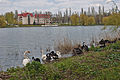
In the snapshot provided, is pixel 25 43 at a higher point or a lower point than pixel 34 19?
lower

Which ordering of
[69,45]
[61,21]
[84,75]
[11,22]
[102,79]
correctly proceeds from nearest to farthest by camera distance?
1. [102,79]
2. [84,75]
3. [69,45]
4. [11,22]
5. [61,21]

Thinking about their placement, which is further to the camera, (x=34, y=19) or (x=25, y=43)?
(x=34, y=19)

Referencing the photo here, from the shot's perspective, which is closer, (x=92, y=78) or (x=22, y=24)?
(x=92, y=78)

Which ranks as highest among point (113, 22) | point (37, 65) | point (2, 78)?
point (113, 22)

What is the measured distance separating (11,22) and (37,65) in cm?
12787

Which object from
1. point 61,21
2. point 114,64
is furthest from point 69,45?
point 61,21

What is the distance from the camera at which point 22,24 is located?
132750 millimetres

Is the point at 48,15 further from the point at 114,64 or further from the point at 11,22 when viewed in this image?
the point at 114,64

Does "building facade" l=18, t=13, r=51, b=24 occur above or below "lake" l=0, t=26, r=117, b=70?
above

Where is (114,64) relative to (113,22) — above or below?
below

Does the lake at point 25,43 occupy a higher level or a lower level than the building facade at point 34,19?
lower

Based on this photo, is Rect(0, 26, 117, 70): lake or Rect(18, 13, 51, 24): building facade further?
Rect(18, 13, 51, 24): building facade

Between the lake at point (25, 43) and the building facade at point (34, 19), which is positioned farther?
the building facade at point (34, 19)

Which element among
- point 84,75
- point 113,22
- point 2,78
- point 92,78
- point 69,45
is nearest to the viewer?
point 92,78
